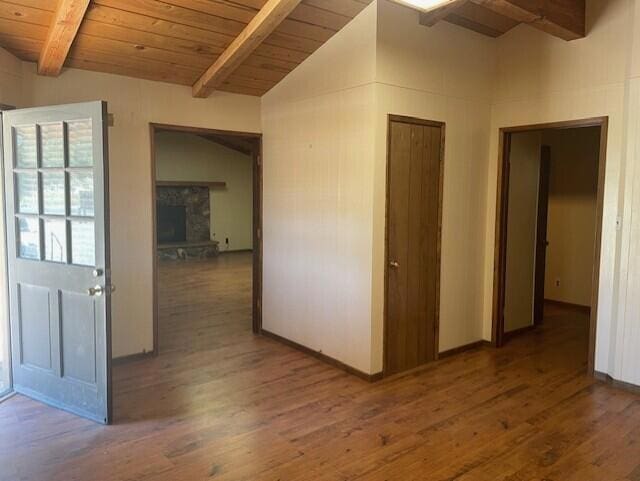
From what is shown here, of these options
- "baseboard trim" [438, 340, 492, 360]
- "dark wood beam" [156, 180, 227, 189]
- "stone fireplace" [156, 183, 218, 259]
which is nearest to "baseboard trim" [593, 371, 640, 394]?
"baseboard trim" [438, 340, 492, 360]

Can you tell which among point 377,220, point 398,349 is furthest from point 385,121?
point 398,349

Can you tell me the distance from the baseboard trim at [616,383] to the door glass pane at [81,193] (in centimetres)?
395

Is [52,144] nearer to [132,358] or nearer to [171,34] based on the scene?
[171,34]

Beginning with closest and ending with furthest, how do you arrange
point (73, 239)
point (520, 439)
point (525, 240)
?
point (520, 439)
point (73, 239)
point (525, 240)

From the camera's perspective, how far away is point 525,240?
509 centimetres

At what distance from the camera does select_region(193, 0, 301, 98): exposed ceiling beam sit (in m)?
3.24

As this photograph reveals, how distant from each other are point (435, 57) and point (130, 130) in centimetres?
261

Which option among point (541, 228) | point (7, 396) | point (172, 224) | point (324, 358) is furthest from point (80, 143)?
point (172, 224)

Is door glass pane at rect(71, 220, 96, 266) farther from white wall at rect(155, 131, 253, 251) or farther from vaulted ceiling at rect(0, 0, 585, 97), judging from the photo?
white wall at rect(155, 131, 253, 251)

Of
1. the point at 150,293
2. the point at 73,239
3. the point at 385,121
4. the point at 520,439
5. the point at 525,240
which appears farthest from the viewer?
the point at 525,240

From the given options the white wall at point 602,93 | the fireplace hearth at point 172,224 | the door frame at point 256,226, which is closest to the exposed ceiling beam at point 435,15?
the white wall at point 602,93

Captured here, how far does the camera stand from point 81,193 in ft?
10.3

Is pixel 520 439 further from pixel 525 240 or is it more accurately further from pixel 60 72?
pixel 60 72

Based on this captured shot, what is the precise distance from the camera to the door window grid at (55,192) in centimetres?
310
